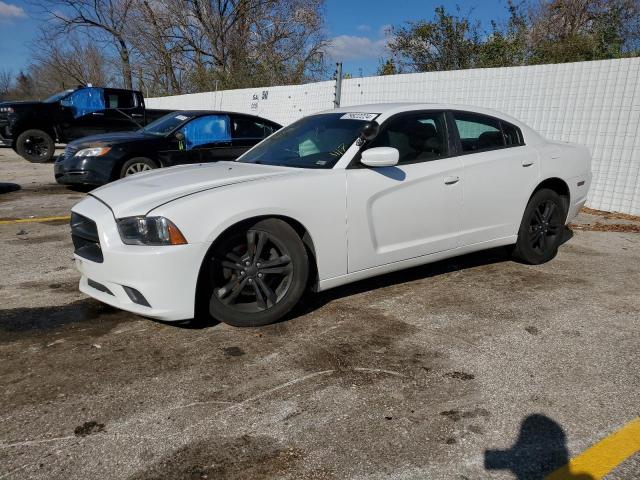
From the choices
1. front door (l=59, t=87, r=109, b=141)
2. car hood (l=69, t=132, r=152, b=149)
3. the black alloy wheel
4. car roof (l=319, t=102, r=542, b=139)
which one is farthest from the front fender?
front door (l=59, t=87, r=109, b=141)

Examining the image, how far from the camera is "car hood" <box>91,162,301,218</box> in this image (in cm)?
322

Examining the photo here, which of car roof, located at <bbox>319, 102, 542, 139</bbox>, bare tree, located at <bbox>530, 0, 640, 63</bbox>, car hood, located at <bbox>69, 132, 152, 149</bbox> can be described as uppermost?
bare tree, located at <bbox>530, 0, 640, 63</bbox>

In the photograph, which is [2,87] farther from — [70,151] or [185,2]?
[70,151]

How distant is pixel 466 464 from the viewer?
2121mm

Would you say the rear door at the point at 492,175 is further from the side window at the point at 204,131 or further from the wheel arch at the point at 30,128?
the wheel arch at the point at 30,128

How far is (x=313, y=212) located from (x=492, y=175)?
1836 mm

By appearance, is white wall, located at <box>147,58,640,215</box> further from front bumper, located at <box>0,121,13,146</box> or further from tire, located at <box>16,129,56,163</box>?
front bumper, located at <box>0,121,13,146</box>

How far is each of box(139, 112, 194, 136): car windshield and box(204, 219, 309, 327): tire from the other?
18.2 ft

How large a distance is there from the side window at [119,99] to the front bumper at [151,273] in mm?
11438

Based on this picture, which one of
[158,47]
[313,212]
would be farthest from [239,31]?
[313,212]

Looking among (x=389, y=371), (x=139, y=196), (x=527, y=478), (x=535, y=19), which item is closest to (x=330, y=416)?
(x=389, y=371)

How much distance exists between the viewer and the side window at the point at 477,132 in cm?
443

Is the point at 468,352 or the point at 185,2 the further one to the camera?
the point at 185,2

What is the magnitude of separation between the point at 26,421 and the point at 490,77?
8837mm
